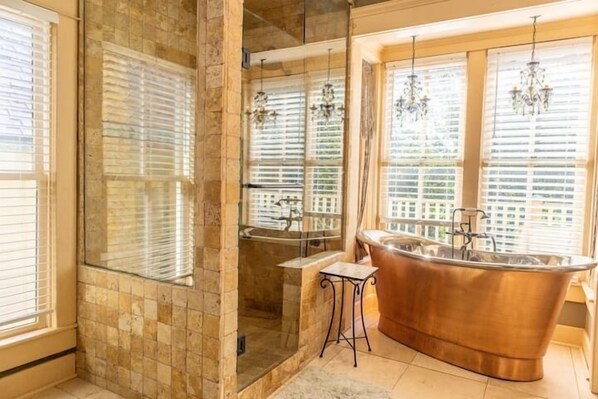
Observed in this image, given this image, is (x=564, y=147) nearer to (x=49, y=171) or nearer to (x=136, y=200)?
(x=136, y=200)

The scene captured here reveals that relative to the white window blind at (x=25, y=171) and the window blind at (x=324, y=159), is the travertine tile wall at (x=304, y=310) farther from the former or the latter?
the white window blind at (x=25, y=171)

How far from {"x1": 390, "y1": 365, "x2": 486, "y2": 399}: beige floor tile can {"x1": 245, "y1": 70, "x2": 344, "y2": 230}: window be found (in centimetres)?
137

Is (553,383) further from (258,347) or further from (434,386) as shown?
(258,347)

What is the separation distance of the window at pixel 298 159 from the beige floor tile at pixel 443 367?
4.24 ft

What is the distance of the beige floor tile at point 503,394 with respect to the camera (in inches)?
99.0

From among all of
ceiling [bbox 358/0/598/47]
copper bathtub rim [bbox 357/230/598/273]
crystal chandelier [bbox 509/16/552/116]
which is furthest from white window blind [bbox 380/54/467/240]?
copper bathtub rim [bbox 357/230/598/273]

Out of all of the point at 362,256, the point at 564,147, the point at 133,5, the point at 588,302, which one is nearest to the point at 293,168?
the point at 362,256

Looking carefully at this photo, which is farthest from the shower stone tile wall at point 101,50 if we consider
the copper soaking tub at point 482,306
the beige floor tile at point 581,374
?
the beige floor tile at point 581,374

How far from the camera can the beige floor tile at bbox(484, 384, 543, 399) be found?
2.51 meters

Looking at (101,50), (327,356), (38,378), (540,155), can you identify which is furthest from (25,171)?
(540,155)

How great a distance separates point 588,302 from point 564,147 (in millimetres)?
1283

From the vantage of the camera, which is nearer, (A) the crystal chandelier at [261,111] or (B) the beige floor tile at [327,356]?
(B) the beige floor tile at [327,356]

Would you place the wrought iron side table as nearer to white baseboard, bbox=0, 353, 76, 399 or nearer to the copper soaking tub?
the copper soaking tub

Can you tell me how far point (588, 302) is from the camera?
3.01 m
